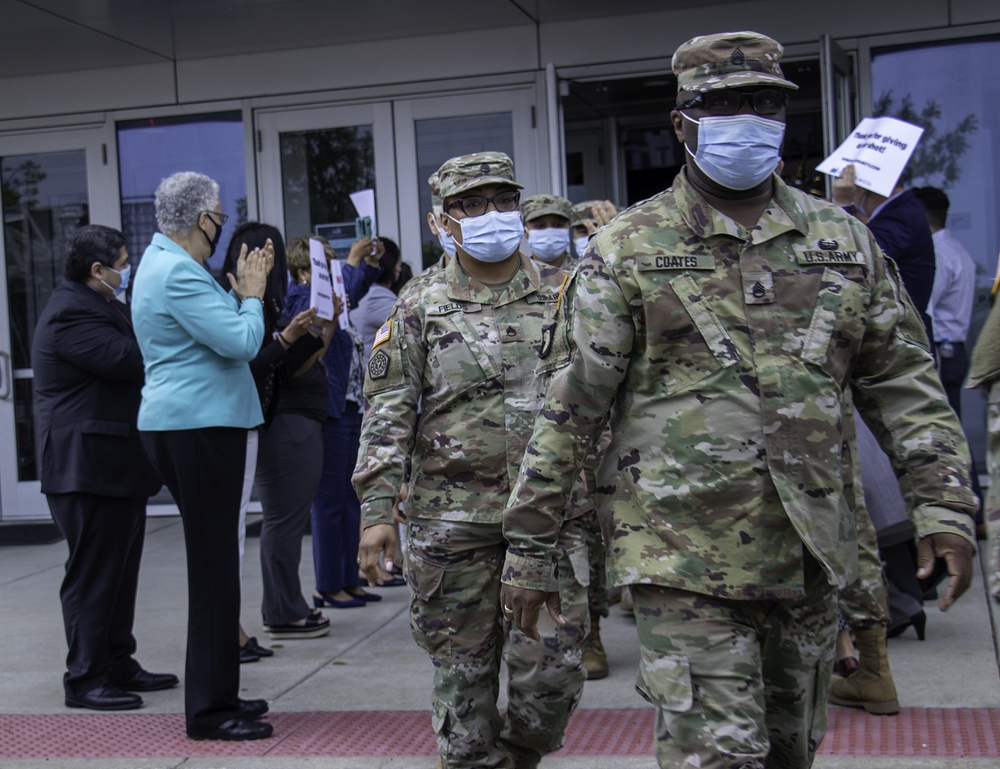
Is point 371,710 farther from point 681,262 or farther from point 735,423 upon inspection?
point 681,262

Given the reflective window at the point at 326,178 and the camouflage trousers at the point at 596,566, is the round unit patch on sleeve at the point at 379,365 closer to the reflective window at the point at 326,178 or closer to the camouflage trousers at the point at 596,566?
the camouflage trousers at the point at 596,566

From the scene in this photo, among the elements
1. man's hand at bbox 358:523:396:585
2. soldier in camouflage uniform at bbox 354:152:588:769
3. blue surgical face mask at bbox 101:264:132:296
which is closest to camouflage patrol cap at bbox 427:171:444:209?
soldier in camouflage uniform at bbox 354:152:588:769

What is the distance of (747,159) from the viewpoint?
2729 millimetres

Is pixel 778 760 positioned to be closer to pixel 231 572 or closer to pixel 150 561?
pixel 231 572

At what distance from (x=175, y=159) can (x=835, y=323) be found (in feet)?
24.6

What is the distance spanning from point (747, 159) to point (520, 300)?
1274 mm

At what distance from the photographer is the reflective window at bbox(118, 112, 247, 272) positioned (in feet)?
30.0

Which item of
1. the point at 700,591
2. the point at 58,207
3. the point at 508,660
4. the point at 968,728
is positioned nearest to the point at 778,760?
the point at 700,591

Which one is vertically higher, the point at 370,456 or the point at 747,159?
the point at 747,159

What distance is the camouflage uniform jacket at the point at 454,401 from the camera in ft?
12.1

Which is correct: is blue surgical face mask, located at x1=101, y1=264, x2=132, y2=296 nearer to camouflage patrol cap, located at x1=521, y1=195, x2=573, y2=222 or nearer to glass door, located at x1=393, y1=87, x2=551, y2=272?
camouflage patrol cap, located at x1=521, y1=195, x2=573, y2=222

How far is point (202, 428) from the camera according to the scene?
4500mm

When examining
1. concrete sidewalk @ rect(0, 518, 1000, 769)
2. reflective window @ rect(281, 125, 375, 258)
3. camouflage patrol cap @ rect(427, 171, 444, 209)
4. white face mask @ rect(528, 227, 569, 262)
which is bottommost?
concrete sidewalk @ rect(0, 518, 1000, 769)

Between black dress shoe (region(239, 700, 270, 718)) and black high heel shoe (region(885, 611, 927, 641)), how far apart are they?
272 centimetres
